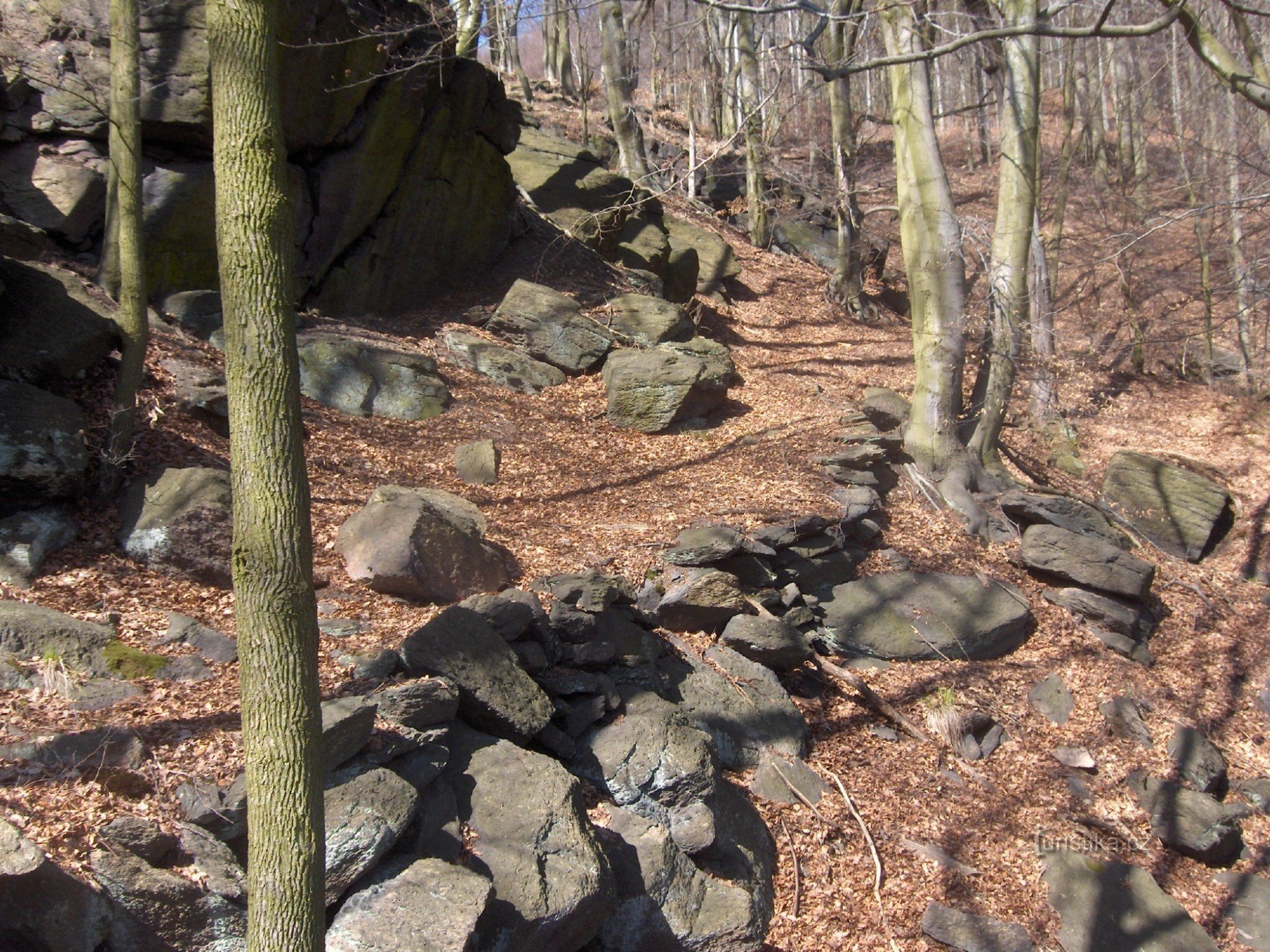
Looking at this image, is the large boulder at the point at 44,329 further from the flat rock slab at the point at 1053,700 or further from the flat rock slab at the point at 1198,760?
the flat rock slab at the point at 1198,760

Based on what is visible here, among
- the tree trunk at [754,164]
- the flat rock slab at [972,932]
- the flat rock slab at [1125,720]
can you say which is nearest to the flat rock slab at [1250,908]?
the flat rock slab at [1125,720]

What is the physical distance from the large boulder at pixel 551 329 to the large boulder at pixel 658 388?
24.5 inches

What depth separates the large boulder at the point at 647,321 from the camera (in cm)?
1200

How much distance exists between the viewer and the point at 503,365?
11.1 m

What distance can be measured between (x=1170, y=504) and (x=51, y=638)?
1114 cm

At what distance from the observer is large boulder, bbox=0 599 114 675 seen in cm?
467

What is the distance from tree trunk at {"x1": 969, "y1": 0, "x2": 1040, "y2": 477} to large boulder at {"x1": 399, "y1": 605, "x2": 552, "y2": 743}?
22.4 ft

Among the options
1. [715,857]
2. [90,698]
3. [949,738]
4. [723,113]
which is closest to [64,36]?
[90,698]

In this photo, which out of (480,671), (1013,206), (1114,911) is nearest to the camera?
(480,671)

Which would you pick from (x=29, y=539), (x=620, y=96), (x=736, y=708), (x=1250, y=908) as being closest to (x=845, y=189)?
(x=620, y=96)

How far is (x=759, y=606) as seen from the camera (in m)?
7.55

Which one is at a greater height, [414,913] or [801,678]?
[414,913]

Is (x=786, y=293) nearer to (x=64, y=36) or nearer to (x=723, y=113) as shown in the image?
(x=64, y=36)

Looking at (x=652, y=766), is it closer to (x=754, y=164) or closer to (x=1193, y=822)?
(x=1193, y=822)
